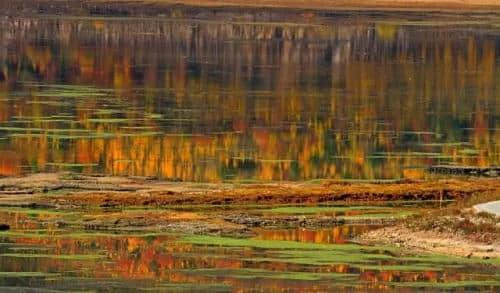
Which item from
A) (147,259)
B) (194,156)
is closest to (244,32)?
(194,156)

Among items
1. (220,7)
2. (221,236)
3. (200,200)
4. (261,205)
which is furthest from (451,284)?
(220,7)

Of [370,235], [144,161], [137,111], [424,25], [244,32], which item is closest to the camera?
[370,235]

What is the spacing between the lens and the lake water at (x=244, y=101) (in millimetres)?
33562

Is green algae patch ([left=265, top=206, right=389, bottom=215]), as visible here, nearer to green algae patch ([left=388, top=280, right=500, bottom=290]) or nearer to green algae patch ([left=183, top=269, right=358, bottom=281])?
green algae patch ([left=183, top=269, right=358, bottom=281])

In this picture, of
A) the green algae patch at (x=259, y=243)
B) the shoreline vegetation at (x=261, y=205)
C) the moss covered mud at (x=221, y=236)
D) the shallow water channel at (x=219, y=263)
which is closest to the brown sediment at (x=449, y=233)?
the shoreline vegetation at (x=261, y=205)

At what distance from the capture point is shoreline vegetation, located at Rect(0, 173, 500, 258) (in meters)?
22.5

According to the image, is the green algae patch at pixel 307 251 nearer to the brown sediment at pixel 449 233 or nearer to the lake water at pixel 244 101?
the brown sediment at pixel 449 233

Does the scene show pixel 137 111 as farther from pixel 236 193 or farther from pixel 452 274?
pixel 452 274

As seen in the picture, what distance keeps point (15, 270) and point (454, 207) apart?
6874 mm

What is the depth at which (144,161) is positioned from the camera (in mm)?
32531

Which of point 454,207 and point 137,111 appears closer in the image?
point 454,207

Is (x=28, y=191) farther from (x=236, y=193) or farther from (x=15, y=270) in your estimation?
(x=15, y=270)

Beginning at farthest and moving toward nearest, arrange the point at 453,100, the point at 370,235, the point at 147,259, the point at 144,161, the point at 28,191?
1. the point at 453,100
2. the point at 144,161
3. the point at 28,191
4. the point at 370,235
5. the point at 147,259

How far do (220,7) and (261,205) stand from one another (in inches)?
3058
